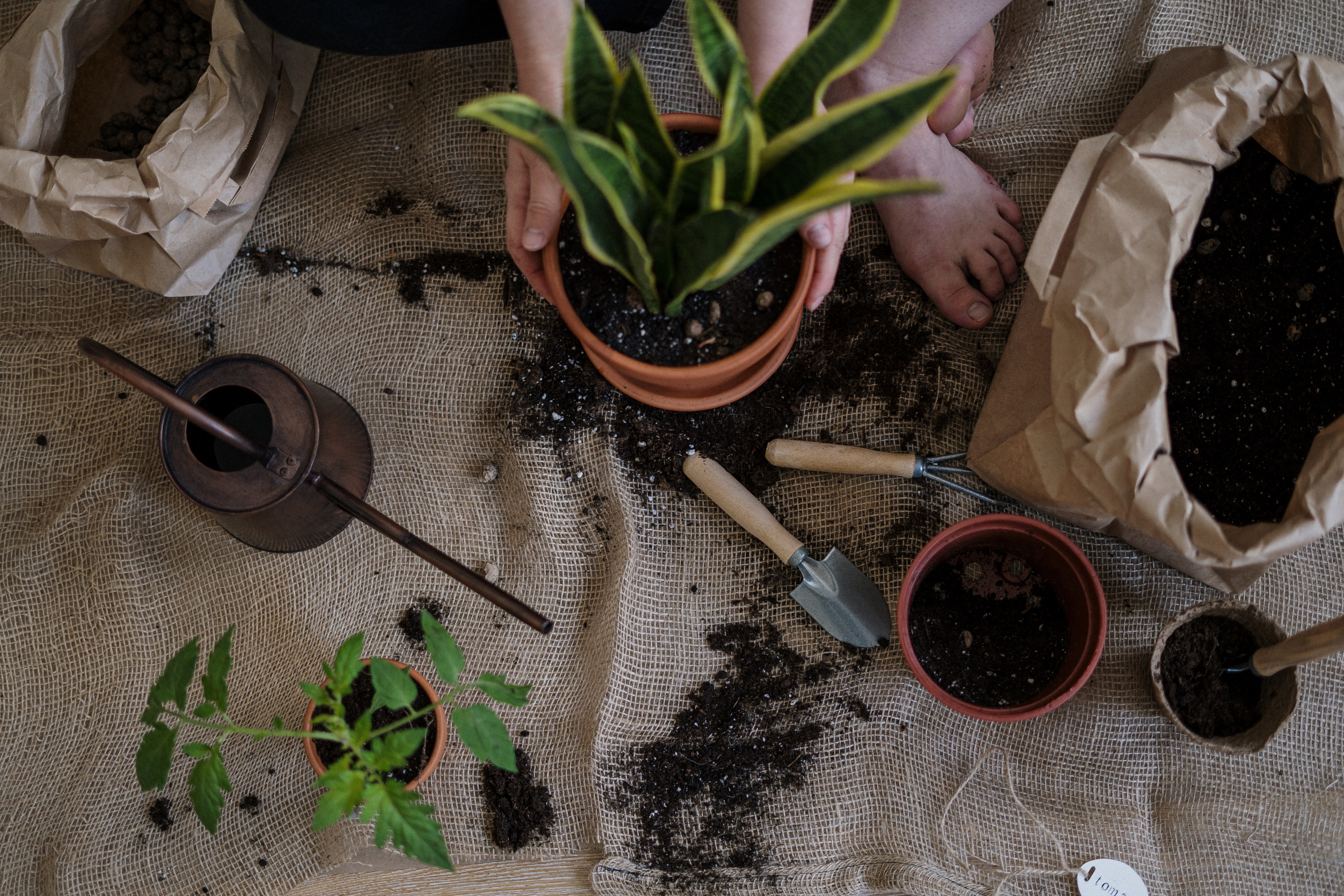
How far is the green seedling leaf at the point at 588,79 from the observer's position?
64cm

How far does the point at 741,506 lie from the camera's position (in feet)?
3.52

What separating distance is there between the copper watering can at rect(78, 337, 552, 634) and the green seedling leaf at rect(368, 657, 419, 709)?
0.34ft

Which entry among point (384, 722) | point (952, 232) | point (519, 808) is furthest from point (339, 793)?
point (952, 232)

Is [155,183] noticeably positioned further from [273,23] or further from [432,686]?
[432,686]

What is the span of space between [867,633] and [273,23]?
1.00 meters

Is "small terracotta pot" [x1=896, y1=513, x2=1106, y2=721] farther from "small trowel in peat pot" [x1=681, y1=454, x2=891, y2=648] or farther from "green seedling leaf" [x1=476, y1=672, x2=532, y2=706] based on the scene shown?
"green seedling leaf" [x1=476, y1=672, x2=532, y2=706]

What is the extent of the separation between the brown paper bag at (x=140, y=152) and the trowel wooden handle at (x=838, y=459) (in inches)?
30.7

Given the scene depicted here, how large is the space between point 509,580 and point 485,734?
1.25 ft

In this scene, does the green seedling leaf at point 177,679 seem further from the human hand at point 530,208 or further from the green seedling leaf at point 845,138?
the green seedling leaf at point 845,138

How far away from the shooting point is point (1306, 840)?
1040mm

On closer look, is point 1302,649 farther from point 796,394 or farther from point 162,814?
point 162,814

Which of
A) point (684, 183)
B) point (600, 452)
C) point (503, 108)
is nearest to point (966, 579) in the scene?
point (600, 452)

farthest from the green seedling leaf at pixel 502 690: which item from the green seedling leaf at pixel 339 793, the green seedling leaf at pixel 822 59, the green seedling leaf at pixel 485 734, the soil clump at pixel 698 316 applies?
the green seedling leaf at pixel 822 59

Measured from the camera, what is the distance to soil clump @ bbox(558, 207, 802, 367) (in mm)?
897
